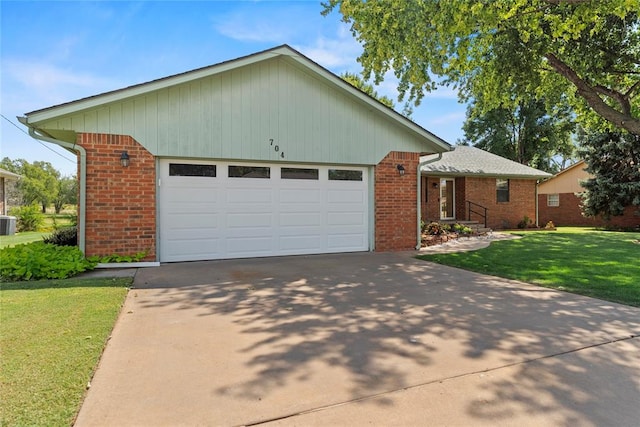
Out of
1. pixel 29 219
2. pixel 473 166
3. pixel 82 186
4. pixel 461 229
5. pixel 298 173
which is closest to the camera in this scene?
pixel 82 186

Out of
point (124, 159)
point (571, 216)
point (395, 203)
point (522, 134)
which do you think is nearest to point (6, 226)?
point (124, 159)

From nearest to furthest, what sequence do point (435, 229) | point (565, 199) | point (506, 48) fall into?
point (506, 48) → point (435, 229) → point (565, 199)

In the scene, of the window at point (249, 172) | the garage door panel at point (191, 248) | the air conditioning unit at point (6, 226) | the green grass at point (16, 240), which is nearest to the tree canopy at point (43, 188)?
the air conditioning unit at point (6, 226)

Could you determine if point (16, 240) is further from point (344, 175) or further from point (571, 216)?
point (571, 216)

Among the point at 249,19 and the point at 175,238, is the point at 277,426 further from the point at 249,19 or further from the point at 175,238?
the point at 249,19

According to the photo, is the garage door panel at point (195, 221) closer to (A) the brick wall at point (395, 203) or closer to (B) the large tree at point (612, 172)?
(A) the brick wall at point (395, 203)

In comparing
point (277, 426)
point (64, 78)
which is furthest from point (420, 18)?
point (64, 78)

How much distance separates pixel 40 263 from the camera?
21.2 feet

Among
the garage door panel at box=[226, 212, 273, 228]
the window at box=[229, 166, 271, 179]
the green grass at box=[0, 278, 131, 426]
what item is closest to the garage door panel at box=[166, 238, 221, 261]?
the garage door panel at box=[226, 212, 273, 228]

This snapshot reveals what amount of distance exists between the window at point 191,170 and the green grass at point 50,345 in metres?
3.26

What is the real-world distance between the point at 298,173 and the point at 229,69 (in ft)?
9.37

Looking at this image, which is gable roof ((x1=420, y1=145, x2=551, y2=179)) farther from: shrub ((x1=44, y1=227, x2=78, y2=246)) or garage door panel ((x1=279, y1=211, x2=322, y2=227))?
shrub ((x1=44, y1=227, x2=78, y2=246))

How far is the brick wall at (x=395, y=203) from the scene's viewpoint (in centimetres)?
1002

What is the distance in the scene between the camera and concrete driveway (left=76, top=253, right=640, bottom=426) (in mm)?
2361
